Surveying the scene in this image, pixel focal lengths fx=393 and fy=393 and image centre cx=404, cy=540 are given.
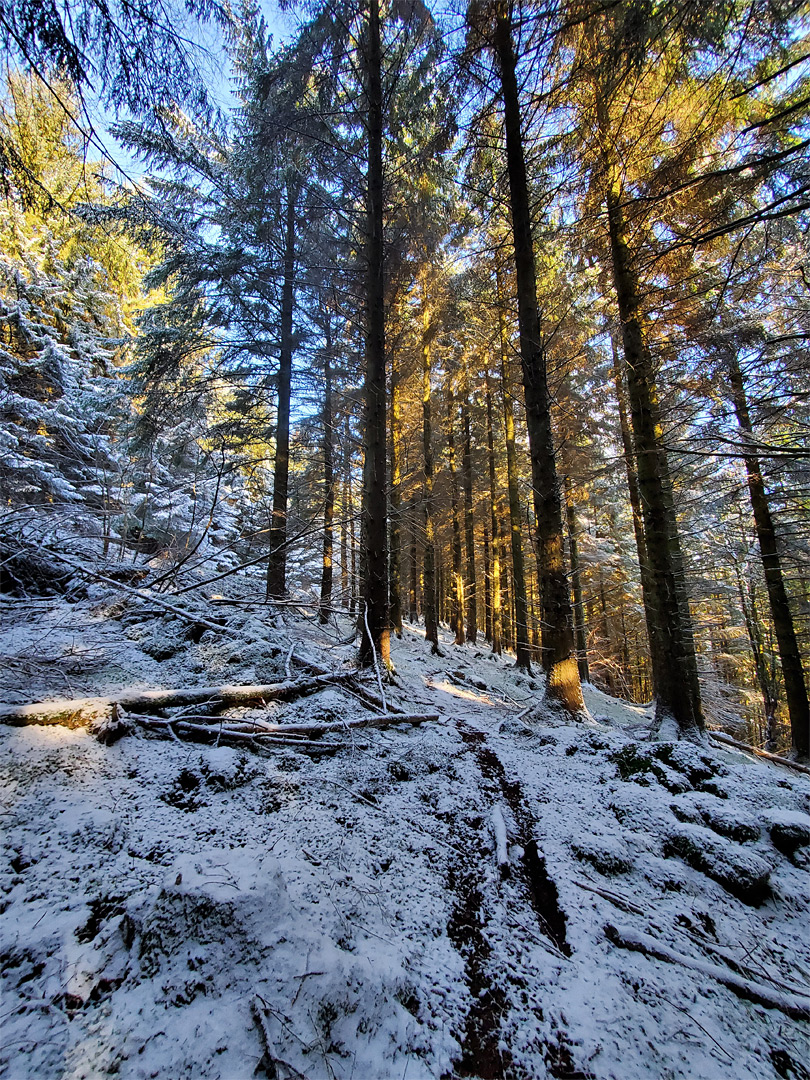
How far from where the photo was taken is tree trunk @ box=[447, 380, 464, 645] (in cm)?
1409

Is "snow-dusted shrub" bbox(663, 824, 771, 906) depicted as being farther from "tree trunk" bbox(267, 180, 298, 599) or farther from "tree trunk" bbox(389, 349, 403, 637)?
"tree trunk" bbox(267, 180, 298, 599)

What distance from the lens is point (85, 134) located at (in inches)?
115

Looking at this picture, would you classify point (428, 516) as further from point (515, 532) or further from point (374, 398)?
point (374, 398)

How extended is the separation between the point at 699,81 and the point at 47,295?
1377 cm

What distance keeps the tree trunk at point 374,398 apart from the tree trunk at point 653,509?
3441mm

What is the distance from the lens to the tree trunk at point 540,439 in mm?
5312

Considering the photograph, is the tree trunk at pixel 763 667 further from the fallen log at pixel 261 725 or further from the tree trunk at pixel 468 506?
the fallen log at pixel 261 725

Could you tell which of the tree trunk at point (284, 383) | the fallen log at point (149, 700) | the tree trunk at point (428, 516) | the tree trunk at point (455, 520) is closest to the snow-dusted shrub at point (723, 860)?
the fallen log at point (149, 700)

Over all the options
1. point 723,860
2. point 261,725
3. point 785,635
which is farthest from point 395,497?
point 723,860

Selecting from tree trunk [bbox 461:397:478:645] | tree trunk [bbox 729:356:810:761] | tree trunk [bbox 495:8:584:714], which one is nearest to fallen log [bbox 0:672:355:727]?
tree trunk [bbox 495:8:584:714]

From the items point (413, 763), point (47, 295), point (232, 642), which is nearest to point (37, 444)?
point (47, 295)

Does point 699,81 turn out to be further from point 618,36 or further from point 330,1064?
point 330,1064

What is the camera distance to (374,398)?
617 centimetres

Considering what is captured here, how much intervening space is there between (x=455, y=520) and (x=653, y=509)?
9.31 meters
